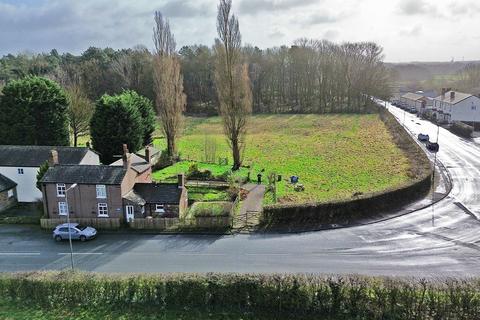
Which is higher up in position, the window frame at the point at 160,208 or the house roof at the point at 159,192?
the house roof at the point at 159,192

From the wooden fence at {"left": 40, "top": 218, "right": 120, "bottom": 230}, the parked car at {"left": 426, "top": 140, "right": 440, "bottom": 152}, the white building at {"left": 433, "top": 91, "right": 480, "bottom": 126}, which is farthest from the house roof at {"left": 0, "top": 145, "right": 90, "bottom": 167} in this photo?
the white building at {"left": 433, "top": 91, "right": 480, "bottom": 126}

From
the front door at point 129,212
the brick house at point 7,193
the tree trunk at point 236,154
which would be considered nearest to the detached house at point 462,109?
the tree trunk at point 236,154

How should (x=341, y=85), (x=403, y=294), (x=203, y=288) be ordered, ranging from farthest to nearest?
1. (x=341, y=85)
2. (x=203, y=288)
3. (x=403, y=294)

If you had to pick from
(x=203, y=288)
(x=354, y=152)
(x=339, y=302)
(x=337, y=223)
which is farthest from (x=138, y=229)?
(x=354, y=152)

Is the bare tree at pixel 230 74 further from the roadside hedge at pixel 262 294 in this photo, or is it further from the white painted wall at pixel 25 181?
the roadside hedge at pixel 262 294

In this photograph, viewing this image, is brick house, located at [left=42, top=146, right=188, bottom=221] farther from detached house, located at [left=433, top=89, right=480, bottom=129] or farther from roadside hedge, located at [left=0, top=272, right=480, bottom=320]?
detached house, located at [left=433, top=89, right=480, bottom=129]

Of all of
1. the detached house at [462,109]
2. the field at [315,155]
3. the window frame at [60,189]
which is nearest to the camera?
the window frame at [60,189]

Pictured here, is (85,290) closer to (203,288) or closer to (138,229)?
(203,288)
